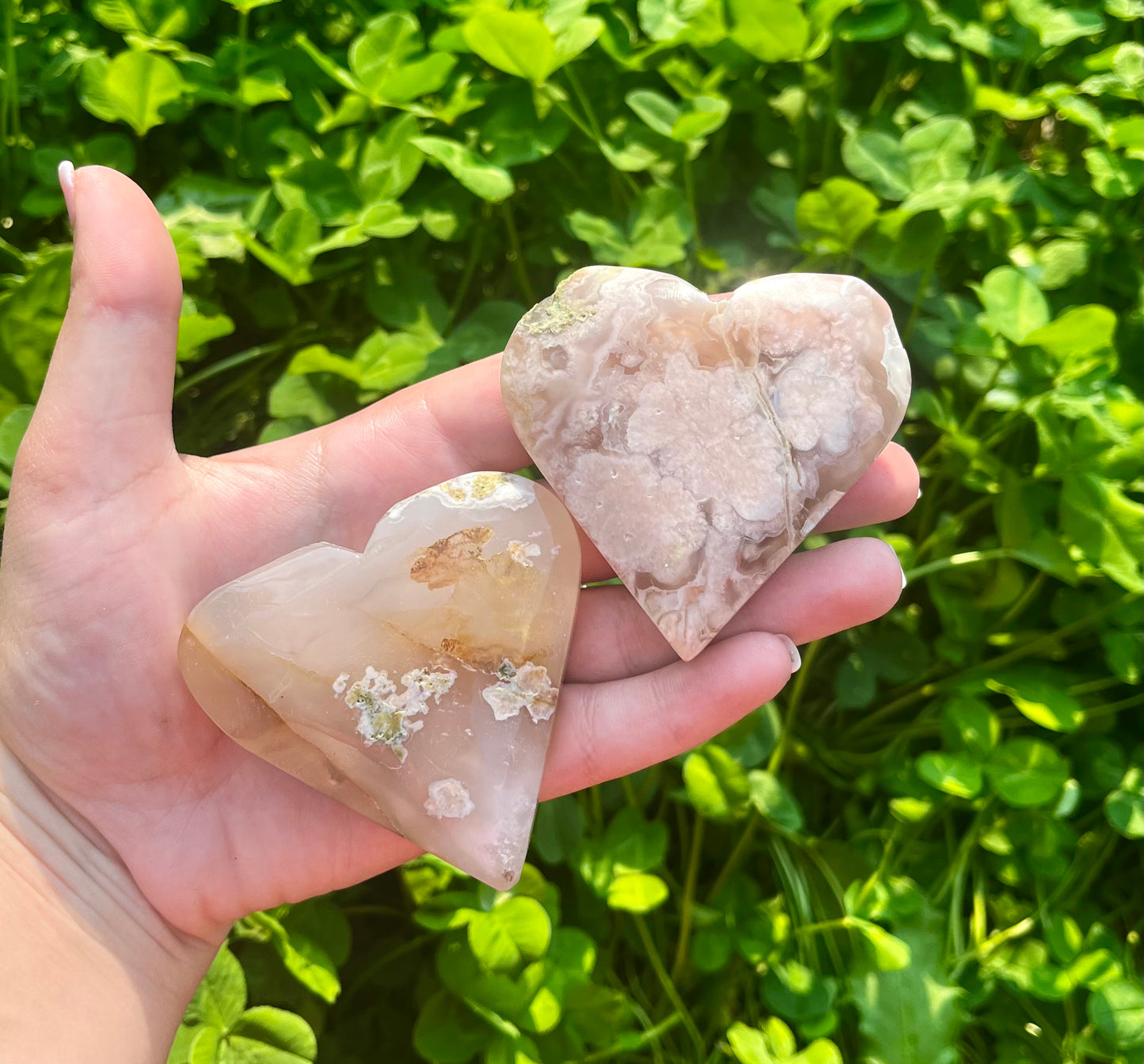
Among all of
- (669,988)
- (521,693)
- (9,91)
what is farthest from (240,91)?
(669,988)

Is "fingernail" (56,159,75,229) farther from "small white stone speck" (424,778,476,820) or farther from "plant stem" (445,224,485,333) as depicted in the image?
"small white stone speck" (424,778,476,820)

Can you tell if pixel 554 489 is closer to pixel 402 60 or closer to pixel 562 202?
pixel 562 202

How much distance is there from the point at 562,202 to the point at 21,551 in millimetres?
862

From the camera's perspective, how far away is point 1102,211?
5.12 feet

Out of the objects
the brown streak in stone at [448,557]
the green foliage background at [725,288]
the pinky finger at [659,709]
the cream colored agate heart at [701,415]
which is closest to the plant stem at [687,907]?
the green foliage background at [725,288]

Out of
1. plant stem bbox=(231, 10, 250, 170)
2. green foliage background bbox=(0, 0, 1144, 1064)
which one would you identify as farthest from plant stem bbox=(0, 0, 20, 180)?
plant stem bbox=(231, 10, 250, 170)

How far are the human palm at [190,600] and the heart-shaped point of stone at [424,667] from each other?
0.18ft

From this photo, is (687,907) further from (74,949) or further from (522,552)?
(74,949)

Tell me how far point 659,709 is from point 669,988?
0.49m

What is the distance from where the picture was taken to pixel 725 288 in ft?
5.01

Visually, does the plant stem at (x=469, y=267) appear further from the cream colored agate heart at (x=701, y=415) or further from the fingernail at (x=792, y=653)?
the fingernail at (x=792, y=653)

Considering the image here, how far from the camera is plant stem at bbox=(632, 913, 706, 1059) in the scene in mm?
1422

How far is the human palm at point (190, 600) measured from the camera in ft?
3.68

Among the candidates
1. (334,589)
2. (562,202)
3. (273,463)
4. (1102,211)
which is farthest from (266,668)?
(1102,211)
